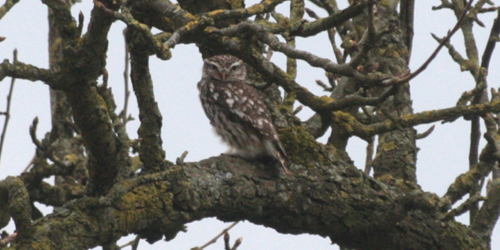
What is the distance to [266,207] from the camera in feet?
13.5

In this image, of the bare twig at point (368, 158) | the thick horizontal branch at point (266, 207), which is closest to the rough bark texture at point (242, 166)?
the thick horizontal branch at point (266, 207)

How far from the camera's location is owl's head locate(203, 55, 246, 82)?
5.83 m

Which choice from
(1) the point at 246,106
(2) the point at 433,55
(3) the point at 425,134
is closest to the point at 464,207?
(3) the point at 425,134

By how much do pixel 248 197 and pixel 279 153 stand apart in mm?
452

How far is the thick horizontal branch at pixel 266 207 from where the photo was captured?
132 inches

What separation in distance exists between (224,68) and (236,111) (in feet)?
2.43

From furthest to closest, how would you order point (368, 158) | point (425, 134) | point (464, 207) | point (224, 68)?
1. point (368, 158)
2. point (224, 68)
3. point (425, 134)
4. point (464, 207)

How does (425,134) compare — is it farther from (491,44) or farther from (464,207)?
(464,207)

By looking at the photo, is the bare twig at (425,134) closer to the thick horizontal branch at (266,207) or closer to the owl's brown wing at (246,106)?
the thick horizontal branch at (266,207)

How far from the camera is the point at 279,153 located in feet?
14.3

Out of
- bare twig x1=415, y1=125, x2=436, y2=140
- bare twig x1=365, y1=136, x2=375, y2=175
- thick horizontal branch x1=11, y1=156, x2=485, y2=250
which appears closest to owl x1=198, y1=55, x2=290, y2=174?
thick horizontal branch x1=11, y1=156, x2=485, y2=250

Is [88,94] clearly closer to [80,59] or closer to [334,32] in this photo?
[80,59]

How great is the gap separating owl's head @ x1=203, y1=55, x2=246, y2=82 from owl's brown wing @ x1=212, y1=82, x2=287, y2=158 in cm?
15

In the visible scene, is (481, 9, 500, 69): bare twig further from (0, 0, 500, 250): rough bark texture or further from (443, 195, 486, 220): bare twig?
(443, 195, 486, 220): bare twig
